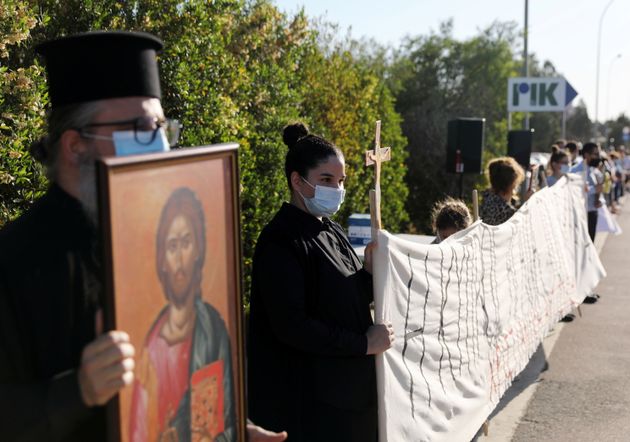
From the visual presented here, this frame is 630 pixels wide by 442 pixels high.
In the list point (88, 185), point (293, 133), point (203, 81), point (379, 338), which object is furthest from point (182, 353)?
point (203, 81)

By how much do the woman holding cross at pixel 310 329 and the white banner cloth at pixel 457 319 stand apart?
9.2 inches

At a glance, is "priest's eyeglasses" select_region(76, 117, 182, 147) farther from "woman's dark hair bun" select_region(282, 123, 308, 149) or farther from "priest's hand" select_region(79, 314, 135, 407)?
"woman's dark hair bun" select_region(282, 123, 308, 149)

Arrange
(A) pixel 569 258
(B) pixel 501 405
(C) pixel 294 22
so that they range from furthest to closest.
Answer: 1. (C) pixel 294 22
2. (A) pixel 569 258
3. (B) pixel 501 405

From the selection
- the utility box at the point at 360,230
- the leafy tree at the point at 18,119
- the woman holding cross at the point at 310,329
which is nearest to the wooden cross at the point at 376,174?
the woman holding cross at the point at 310,329

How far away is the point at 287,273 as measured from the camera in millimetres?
3053

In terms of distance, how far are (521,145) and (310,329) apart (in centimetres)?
Answer: 1217

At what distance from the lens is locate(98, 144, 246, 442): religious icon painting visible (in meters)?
1.50

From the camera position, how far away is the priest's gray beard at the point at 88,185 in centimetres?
175

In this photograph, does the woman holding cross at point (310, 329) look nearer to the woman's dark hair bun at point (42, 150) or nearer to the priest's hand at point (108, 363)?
the woman's dark hair bun at point (42, 150)

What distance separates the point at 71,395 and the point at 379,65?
23.8 meters

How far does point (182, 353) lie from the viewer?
173 cm

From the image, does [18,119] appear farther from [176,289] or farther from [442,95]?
[442,95]

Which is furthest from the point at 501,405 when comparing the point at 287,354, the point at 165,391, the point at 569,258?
the point at 165,391

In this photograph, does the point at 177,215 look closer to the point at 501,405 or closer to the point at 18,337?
the point at 18,337
